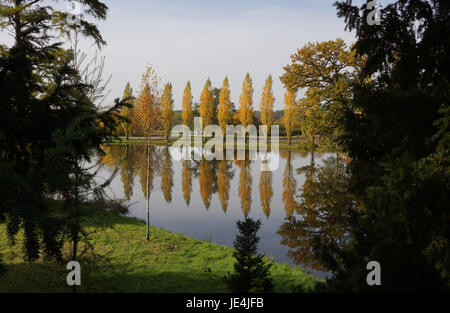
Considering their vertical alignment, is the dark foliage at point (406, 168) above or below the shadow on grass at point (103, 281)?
above

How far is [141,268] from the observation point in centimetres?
727

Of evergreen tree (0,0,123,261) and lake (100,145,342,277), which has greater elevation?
evergreen tree (0,0,123,261)

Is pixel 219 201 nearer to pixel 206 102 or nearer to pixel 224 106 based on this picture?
pixel 224 106

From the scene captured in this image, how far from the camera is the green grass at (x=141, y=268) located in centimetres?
535

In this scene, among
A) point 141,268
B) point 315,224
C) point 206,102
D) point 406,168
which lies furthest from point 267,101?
point 406,168

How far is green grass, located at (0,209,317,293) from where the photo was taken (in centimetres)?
535

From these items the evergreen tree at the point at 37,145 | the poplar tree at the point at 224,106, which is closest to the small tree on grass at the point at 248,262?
the evergreen tree at the point at 37,145

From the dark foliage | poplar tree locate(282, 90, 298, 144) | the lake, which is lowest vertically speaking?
the lake

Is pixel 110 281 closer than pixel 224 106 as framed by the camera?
Yes

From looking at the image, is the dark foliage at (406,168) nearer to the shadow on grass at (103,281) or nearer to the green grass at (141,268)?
the green grass at (141,268)

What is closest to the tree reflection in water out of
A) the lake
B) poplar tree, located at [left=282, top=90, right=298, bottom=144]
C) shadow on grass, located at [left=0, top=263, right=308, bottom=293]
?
the lake

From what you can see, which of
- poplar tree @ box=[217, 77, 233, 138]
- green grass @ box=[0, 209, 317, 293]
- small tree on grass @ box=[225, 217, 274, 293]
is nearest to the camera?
green grass @ box=[0, 209, 317, 293]

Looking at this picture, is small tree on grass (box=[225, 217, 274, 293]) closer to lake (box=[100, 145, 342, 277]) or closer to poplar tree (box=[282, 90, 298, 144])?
lake (box=[100, 145, 342, 277])
